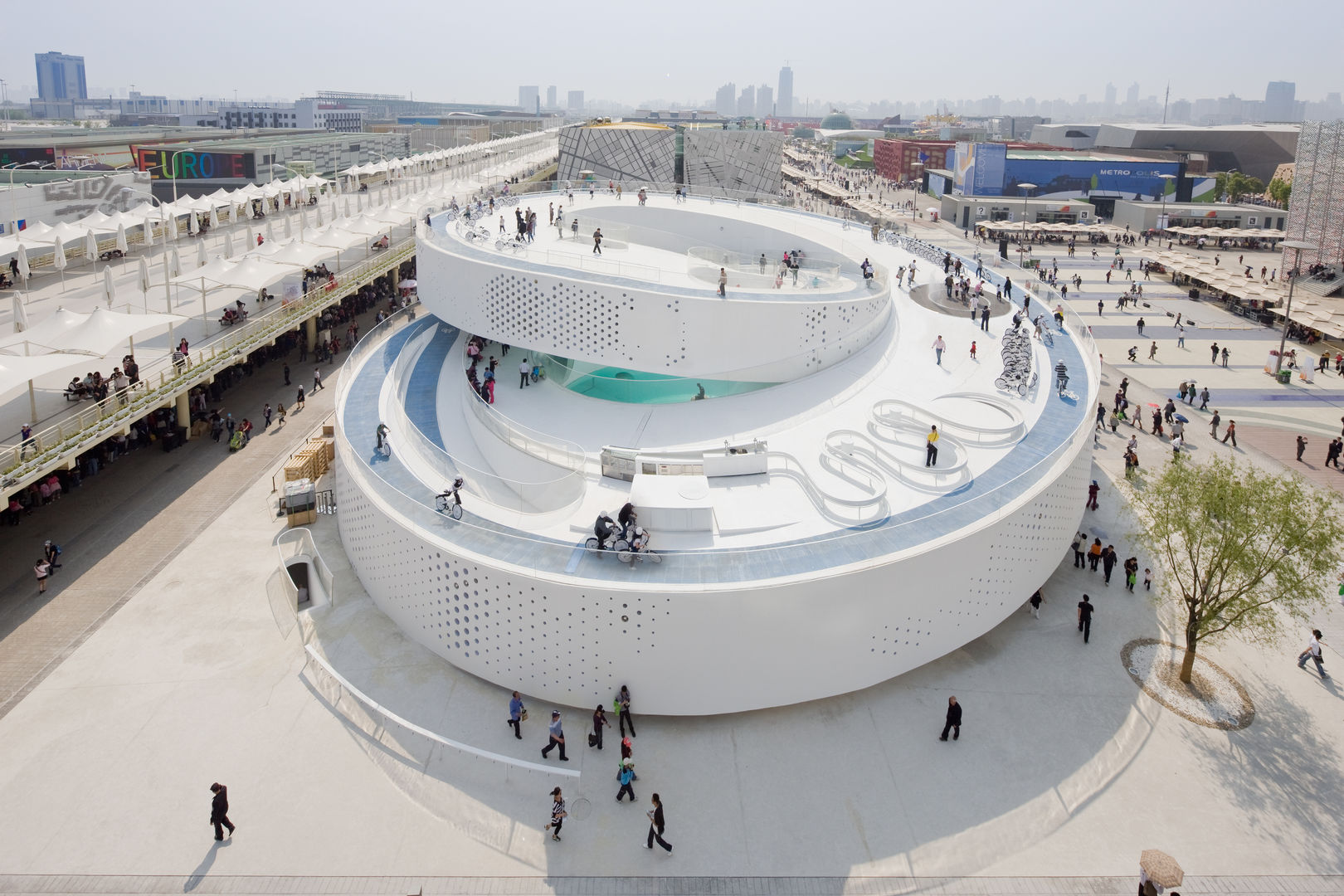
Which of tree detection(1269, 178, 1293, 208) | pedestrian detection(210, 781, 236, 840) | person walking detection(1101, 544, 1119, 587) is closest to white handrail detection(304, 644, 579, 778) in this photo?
pedestrian detection(210, 781, 236, 840)

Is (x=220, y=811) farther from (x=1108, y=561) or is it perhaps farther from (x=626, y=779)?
(x=1108, y=561)

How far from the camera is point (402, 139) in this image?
113m

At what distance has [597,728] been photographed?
553 inches

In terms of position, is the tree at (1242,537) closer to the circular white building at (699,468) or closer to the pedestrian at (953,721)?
the circular white building at (699,468)

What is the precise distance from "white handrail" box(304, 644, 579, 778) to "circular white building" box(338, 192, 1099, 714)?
1.64m

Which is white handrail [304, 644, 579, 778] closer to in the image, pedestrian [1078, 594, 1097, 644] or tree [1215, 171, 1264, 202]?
pedestrian [1078, 594, 1097, 644]

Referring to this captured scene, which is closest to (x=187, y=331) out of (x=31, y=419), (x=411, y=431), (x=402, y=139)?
(x=31, y=419)

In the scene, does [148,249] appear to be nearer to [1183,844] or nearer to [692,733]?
[692,733]

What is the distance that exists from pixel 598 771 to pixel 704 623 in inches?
114

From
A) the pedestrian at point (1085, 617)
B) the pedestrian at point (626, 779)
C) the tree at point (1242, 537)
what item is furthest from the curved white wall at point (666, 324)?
the pedestrian at point (626, 779)

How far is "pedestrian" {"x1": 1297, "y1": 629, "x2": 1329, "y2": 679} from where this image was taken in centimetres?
1673

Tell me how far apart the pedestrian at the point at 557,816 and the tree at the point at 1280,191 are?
313 ft

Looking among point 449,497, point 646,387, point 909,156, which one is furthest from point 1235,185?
point 449,497

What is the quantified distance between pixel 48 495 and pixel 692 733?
1816cm
